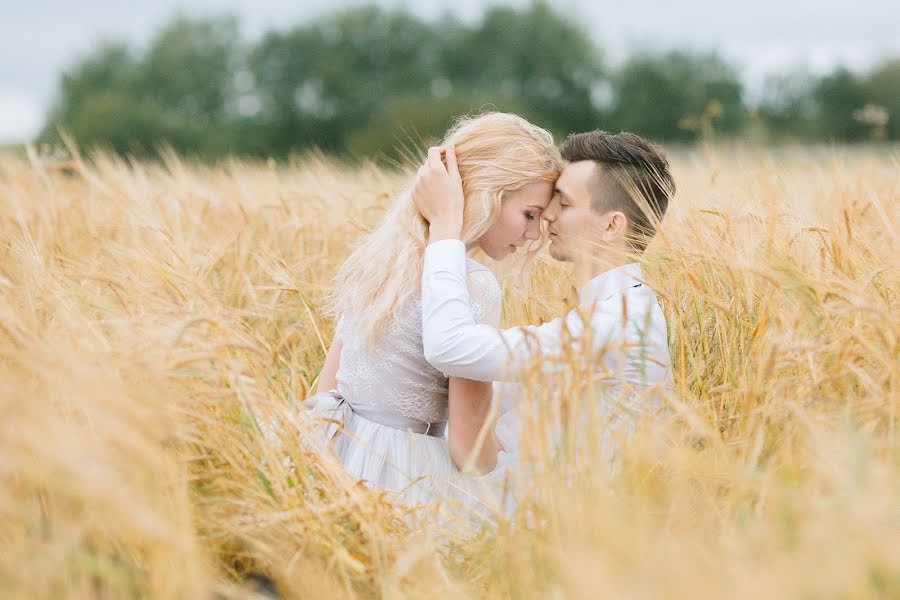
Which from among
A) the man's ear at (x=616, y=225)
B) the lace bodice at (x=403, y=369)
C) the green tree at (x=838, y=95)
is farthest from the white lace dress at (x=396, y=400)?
the green tree at (x=838, y=95)

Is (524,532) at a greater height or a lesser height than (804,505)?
lesser

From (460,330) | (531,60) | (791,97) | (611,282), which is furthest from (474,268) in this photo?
(531,60)

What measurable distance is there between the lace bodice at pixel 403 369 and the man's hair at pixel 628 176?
447 mm

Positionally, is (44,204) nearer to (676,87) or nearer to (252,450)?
(252,450)

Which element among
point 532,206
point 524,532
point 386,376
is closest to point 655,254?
point 532,206

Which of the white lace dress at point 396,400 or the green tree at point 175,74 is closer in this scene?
the white lace dress at point 396,400

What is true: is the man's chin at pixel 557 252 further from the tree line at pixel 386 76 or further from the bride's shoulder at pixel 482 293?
the tree line at pixel 386 76

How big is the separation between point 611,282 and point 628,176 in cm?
Answer: 32

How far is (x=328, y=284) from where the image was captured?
9.66 feet

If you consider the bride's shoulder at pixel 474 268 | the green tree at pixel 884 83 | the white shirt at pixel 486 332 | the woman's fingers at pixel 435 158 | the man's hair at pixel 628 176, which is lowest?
the green tree at pixel 884 83

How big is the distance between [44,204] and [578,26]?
42.9 metres

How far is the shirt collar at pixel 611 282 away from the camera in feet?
7.32

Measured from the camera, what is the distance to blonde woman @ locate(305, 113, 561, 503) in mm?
2115

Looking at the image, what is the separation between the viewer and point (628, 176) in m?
2.38
